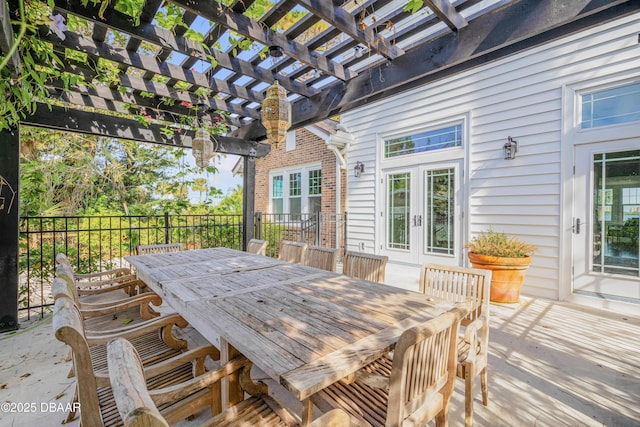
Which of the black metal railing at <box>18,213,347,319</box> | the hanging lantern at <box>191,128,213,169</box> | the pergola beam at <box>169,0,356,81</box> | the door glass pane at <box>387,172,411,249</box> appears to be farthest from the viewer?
the door glass pane at <box>387,172,411,249</box>

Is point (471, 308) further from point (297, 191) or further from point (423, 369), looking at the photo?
point (297, 191)

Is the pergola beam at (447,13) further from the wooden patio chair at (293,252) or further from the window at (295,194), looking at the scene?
the window at (295,194)

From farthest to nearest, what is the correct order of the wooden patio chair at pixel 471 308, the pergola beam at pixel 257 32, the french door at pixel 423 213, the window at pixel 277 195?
the window at pixel 277 195 < the french door at pixel 423 213 < the pergola beam at pixel 257 32 < the wooden patio chair at pixel 471 308

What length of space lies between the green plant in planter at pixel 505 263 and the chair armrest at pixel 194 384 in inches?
142

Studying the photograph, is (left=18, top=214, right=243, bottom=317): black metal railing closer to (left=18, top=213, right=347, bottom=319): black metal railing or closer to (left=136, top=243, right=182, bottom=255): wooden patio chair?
(left=18, top=213, right=347, bottom=319): black metal railing

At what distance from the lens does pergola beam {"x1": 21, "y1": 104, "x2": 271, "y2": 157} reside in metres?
3.33

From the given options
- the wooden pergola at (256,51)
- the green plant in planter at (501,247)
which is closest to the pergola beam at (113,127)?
the wooden pergola at (256,51)

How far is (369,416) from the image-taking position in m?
1.21

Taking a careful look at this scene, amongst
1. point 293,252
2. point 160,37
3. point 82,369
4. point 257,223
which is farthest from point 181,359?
point 257,223

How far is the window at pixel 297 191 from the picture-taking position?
25.3 ft

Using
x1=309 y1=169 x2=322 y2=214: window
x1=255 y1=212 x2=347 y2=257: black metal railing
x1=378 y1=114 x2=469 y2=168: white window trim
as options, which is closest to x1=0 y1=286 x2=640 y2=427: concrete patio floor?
x1=378 y1=114 x2=469 y2=168: white window trim

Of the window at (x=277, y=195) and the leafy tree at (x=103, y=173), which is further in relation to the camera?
the window at (x=277, y=195)

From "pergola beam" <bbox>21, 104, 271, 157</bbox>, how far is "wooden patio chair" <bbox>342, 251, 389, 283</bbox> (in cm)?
288

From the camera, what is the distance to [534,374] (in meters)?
2.29
